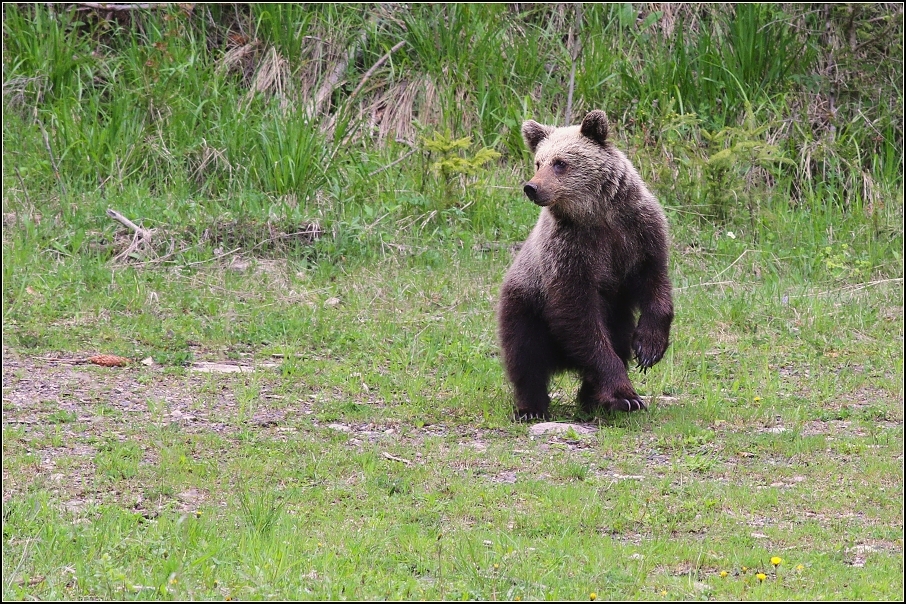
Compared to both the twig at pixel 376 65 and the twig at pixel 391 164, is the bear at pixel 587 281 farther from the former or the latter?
the twig at pixel 376 65

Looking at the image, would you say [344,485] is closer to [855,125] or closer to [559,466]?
[559,466]

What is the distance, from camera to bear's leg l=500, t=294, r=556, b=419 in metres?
6.27

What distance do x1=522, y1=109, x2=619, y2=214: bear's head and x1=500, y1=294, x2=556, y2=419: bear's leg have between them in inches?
24.7

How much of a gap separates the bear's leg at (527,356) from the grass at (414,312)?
265 millimetres

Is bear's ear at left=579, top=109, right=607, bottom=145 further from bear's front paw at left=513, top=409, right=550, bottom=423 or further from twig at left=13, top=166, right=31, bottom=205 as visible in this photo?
twig at left=13, top=166, right=31, bottom=205

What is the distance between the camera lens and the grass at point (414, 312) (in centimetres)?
410

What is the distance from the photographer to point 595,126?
6.25 metres

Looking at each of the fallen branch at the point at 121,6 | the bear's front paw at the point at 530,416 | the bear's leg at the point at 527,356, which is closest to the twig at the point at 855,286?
the bear's leg at the point at 527,356

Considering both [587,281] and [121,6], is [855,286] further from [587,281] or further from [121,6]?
[121,6]

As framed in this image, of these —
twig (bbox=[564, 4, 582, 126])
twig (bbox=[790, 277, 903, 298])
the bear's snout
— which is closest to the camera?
the bear's snout

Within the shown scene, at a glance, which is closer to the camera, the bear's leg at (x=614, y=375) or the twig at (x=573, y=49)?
the bear's leg at (x=614, y=375)

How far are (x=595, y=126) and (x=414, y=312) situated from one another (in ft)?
8.21

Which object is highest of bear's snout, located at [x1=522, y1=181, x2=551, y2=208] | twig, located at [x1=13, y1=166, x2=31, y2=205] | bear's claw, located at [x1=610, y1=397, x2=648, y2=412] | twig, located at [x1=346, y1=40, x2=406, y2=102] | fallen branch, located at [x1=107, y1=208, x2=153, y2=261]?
bear's snout, located at [x1=522, y1=181, x2=551, y2=208]

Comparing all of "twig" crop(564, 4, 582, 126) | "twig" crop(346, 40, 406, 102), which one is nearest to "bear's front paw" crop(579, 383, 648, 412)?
"twig" crop(564, 4, 582, 126)
